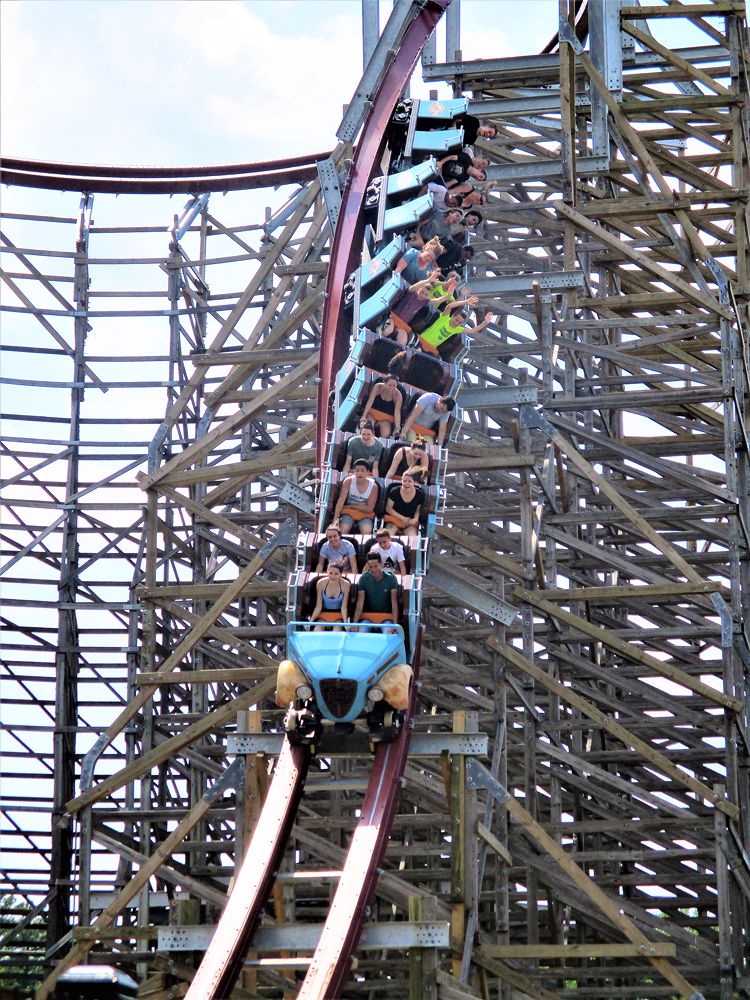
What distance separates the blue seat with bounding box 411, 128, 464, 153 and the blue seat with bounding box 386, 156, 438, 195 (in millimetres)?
395

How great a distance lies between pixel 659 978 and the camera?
15.0 m

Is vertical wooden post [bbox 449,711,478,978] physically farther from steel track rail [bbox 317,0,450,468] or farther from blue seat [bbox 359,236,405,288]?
blue seat [bbox 359,236,405,288]

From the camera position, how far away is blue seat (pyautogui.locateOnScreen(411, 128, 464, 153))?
52.2 ft

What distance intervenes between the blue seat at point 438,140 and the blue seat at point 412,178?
0.40m

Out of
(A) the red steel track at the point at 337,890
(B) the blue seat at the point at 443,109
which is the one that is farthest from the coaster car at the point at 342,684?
(B) the blue seat at the point at 443,109

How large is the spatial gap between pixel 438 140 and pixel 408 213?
1177 mm

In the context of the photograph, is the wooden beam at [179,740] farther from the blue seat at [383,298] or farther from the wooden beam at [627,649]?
the blue seat at [383,298]

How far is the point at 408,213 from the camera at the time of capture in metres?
15.1

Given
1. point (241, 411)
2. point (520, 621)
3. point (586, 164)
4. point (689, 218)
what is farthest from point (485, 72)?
point (520, 621)

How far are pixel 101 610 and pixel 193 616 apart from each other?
397cm

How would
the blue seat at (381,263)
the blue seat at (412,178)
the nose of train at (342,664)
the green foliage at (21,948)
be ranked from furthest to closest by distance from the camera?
1. the green foliage at (21,948)
2. the blue seat at (412,178)
3. the blue seat at (381,263)
4. the nose of train at (342,664)

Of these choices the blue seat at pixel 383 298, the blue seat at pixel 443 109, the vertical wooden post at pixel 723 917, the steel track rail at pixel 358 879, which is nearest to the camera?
the steel track rail at pixel 358 879

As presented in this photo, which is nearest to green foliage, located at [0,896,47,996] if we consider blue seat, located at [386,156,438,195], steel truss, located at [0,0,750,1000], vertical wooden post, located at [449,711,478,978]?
steel truss, located at [0,0,750,1000]

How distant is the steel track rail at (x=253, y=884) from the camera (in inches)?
367
